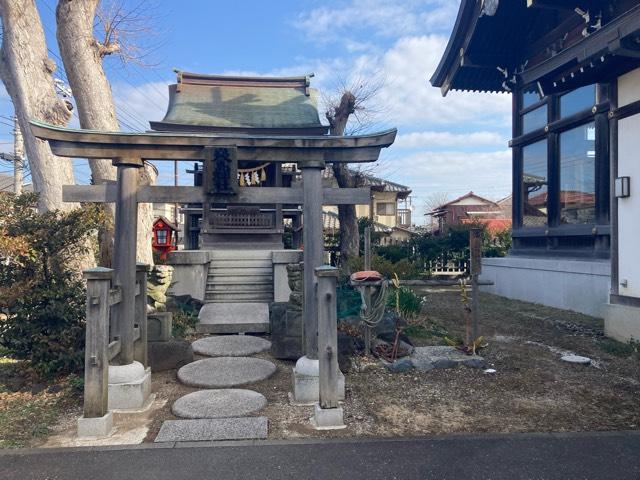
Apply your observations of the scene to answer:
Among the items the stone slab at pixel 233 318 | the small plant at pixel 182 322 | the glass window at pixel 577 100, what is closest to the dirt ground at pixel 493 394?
the stone slab at pixel 233 318

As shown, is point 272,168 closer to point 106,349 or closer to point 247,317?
point 247,317

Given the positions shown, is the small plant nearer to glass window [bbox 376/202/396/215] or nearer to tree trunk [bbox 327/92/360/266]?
tree trunk [bbox 327/92/360/266]

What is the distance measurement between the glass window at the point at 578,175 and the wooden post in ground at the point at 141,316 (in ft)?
29.7

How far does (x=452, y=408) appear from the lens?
478 centimetres

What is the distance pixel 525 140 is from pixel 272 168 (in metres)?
8.75

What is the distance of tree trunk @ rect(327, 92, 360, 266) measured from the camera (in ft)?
46.8

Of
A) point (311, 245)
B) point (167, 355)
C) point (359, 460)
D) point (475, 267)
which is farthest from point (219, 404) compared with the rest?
point (475, 267)

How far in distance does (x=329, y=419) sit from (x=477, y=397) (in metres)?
1.87

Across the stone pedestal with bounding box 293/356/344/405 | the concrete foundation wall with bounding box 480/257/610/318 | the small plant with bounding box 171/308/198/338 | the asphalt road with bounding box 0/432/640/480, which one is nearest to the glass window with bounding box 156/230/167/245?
the small plant with bounding box 171/308/198/338

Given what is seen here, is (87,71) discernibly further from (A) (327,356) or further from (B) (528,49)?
(B) (528,49)

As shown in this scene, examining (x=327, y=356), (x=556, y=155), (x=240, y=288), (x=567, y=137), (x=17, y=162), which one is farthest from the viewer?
(x=17, y=162)

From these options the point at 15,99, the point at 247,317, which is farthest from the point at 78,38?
the point at 247,317

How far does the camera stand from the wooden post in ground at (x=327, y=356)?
169 inches

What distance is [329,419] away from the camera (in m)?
4.30
